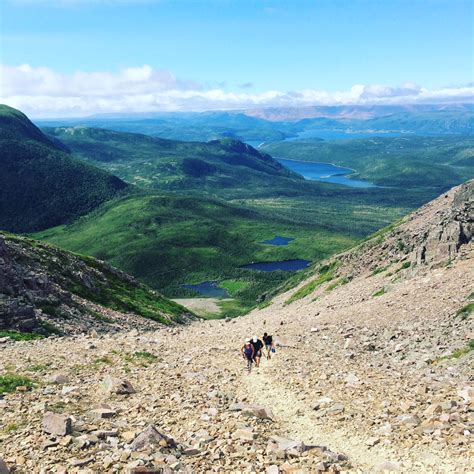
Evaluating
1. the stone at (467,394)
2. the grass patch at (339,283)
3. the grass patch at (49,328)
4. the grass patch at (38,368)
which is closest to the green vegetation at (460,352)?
the stone at (467,394)

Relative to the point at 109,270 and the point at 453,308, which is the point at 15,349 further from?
the point at 109,270

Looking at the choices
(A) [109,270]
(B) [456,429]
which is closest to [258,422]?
(B) [456,429]

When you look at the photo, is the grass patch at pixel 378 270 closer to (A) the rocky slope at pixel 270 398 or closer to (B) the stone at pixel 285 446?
(A) the rocky slope at pixel 270 398

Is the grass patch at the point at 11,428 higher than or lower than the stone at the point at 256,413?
higher

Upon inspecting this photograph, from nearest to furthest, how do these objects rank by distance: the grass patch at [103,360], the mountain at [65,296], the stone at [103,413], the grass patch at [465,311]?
the stone at [103,413] < the grass patch at [103,360] < the grass patch at [465,311] < the mountain at [65,296]

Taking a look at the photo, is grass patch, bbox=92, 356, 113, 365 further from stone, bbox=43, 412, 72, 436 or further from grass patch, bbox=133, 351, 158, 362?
stone, bbox=43, 412, 72, 436

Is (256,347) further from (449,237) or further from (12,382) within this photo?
(449,237)

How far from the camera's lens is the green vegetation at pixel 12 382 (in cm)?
2259

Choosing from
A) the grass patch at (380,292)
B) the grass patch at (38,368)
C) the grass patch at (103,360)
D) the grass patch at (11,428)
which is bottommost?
the grass patch at (380,292)

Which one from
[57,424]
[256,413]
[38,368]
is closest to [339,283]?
[38,368]

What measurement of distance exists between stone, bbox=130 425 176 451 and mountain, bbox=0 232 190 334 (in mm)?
26079

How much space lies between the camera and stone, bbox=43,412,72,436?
692 inches

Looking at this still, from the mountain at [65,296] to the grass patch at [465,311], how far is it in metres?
33.1

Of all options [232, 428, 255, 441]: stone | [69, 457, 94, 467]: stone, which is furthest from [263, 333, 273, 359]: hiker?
[69, 457, 94, 467]: stone
